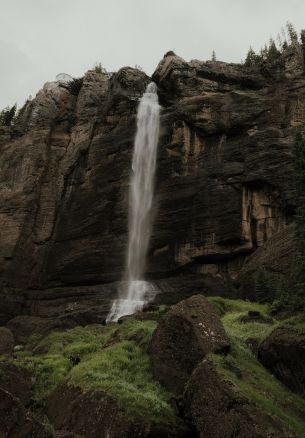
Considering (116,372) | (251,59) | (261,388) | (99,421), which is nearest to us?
(99,421)

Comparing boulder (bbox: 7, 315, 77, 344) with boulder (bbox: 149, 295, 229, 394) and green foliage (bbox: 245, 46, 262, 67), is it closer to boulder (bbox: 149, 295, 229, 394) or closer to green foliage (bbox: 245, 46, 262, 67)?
boulder (bbox: 149, 295, 229, 394)

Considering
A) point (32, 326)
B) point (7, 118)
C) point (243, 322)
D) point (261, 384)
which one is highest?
point (7, 118)

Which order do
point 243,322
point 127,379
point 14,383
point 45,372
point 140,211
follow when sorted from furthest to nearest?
point 140,211
point 243,322
point 45,372
point 14,383
point 127,379

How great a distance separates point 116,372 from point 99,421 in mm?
3573

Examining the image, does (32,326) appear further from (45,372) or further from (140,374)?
(140,374)

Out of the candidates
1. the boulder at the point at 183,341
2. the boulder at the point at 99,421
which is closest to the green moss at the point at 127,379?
the boulder at the point at 99,421

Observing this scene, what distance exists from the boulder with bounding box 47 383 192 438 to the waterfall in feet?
73.5

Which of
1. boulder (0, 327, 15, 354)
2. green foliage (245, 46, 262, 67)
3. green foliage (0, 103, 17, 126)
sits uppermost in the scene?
green foliage (245, 46, 262, 67)

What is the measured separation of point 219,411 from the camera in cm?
1343

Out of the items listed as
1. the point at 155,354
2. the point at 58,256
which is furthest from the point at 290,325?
the point at 58,256

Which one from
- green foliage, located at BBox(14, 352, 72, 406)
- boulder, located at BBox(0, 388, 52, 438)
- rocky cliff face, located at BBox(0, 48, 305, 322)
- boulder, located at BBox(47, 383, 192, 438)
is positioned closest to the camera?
boulder, located at BBox(0, 388, 52, 438)

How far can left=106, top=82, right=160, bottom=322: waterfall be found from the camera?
41406mm

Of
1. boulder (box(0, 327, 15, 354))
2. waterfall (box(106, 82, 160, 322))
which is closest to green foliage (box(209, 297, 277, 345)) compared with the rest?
waterfall (box(106, 82, 160, 322))

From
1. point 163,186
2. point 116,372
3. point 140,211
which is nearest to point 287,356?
point 116,372
